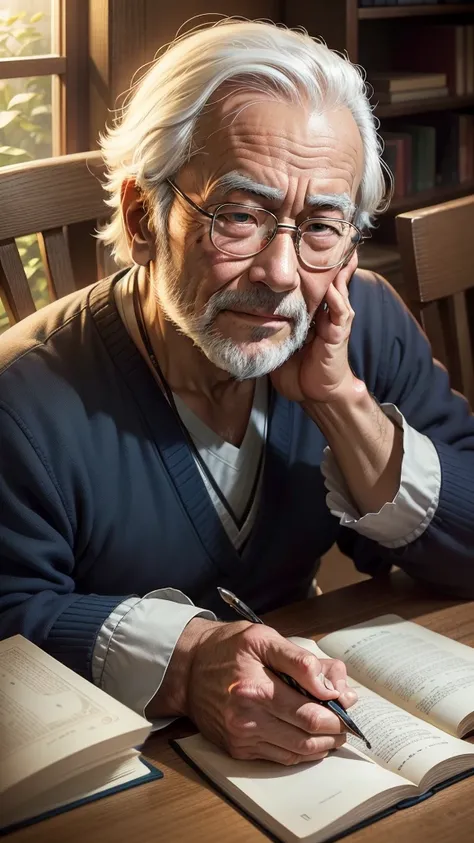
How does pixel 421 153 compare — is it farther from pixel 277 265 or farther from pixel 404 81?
pixel 277 265

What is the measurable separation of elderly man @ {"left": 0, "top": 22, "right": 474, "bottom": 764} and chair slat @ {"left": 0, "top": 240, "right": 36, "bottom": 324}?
0.45ft

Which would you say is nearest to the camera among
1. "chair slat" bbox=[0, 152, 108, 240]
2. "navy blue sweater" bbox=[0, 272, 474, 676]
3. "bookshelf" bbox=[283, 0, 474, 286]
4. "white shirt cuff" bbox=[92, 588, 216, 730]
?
"white shirt cuff" bbox=[92, 588, 216, 730]

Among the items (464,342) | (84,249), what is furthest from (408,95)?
(84,249)

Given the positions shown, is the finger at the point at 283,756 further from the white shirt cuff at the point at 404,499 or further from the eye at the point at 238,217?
the eye at the point at 238,217

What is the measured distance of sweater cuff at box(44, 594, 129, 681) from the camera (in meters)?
1.29

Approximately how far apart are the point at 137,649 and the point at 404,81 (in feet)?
9.21

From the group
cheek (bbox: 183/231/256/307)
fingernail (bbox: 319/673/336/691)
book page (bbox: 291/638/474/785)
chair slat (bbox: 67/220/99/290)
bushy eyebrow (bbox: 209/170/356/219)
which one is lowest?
book page (bbox: 291/638/474/785)

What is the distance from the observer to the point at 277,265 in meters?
1.43

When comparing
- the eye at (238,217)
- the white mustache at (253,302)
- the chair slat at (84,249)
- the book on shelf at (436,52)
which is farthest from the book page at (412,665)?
the book on shelf at (436,52)

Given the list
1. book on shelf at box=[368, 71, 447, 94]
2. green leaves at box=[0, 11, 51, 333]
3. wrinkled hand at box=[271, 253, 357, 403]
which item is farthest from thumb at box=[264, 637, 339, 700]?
book on shelf at box=[368, 71, 447, 94]

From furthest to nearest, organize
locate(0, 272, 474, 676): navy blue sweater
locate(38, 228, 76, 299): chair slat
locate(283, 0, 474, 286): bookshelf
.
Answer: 1. locate(283, 0, 474, 286): bookshelf
2. locate(38, 228, 76, 299): chair slat
3. locate(0, 272, 474, 676): navy blue sweater

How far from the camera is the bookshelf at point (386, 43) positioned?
131 inches

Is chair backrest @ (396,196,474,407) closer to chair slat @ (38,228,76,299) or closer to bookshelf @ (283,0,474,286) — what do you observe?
chair slat @ (38,228,76,299)

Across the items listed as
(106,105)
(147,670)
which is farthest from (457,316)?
(106,105)
